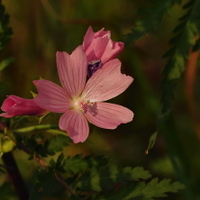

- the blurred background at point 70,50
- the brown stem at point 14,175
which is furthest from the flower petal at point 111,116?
the blurred background at point 70,50

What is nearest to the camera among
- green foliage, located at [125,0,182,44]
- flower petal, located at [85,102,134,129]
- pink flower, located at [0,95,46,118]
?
pink flower, located at [0,95,46,118]

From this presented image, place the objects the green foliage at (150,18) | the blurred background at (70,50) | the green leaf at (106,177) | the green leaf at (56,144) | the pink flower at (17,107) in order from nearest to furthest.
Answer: the pink flower at (17,107)
the green leaf at (106,177)
the green leaf at (56,144)
the green foliage at (150,18)
the blurred background at (70,50)

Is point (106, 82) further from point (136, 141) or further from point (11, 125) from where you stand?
point (136, 141)

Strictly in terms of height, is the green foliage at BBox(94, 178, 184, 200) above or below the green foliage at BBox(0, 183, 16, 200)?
above

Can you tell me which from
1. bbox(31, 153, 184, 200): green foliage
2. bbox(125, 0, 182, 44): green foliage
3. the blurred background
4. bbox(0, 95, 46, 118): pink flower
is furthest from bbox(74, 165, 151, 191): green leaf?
the blurred background

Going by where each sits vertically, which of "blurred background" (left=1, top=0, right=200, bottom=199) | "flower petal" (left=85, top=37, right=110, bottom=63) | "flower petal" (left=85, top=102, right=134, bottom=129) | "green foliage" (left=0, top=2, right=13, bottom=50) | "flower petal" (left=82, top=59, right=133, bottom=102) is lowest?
"blurred background" (left=1, top=0, right=200, bottom=199)

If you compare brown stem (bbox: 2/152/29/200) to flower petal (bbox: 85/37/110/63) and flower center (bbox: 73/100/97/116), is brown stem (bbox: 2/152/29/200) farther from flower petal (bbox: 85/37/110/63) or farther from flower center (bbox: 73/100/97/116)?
flower petal (bbox: 85/37/110/63)

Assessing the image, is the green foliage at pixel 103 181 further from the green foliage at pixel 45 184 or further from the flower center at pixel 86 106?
the flower center at pixel 86 106

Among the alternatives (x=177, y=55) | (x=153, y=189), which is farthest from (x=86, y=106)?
(x=177, y=55)
